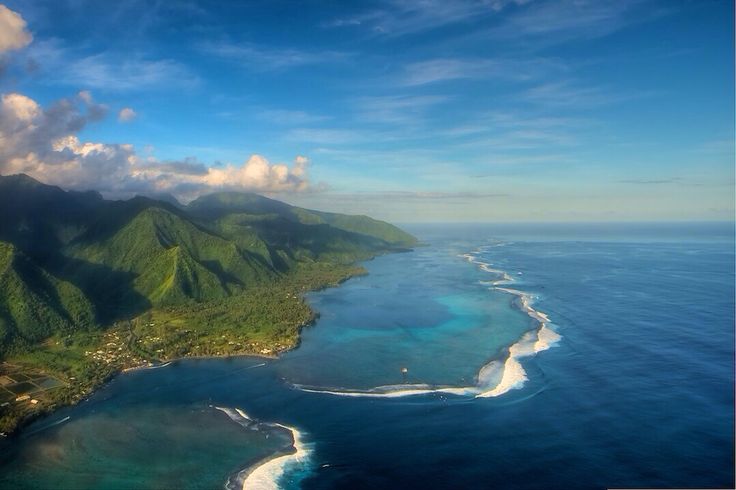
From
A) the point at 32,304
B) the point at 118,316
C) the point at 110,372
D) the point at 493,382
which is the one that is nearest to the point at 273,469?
the point at 493,382

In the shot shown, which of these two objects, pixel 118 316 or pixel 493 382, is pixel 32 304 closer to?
pixel 118 316

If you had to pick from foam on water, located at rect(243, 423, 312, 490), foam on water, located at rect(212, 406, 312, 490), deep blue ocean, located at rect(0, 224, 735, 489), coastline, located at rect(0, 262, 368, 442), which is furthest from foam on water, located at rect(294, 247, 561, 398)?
coastline, located at rect(0, 262, 368, 442)

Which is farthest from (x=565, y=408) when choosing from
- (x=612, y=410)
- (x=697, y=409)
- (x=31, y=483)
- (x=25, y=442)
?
(x=25, y=442)

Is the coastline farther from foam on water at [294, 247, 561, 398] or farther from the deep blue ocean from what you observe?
foam on water at [294, 247, 561, 398]

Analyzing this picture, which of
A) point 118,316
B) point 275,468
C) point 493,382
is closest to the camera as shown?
point 275,468

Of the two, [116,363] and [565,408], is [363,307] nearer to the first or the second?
[116,363]

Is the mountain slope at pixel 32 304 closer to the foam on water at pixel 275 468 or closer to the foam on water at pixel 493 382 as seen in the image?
Answer: the foam on water at pixel 493 382

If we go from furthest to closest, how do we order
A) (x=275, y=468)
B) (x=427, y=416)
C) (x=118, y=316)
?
(x=118, y=316) < (x=427, y=416) < (x=275, y=468)

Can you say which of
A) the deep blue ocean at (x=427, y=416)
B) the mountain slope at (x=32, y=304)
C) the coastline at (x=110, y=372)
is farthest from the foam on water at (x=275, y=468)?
the mountain slope at (x=32, y=304)
